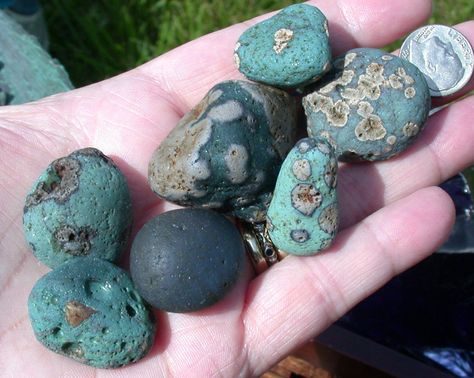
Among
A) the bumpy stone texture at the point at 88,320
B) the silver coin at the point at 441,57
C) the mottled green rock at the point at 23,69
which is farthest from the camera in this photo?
the mottled green rock at the point at 23,69

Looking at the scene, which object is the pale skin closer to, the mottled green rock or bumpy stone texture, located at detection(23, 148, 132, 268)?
bumpy stone texture, located at detection(23, 148, 132, 268)

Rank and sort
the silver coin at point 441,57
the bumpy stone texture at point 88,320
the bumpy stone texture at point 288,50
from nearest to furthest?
the bumpy stone texture at point 88,320, the bumpy stone texture at point 288,50, the silver coin at point 441,57

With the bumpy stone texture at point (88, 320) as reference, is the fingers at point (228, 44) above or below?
above

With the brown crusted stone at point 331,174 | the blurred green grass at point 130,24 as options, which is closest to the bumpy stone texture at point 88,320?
the brown crusted stone at point 331,174

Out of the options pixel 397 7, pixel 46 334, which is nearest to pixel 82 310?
pixel 46 334

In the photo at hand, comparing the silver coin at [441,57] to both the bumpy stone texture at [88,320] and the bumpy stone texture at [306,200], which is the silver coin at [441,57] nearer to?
the bumpy stone texture at [306,200]

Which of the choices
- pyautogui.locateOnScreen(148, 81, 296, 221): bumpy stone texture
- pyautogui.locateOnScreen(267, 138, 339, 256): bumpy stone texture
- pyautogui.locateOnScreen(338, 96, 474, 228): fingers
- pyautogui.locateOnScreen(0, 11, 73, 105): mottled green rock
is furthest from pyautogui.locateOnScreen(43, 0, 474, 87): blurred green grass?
pyautogui.locateOnScreen(267, 138, 339, 256): bumpy stone texture

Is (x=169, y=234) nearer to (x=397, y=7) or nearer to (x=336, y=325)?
(x=336, y=325)
